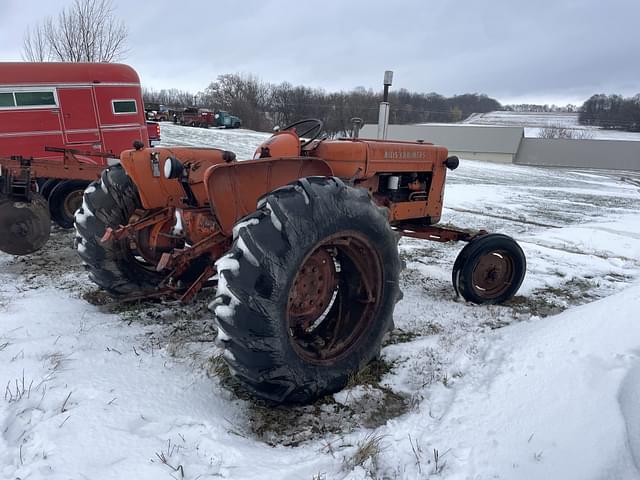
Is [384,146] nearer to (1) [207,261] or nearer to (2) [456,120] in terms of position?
(1) [207,261]

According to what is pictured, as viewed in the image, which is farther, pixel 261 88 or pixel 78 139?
pixel 261 88

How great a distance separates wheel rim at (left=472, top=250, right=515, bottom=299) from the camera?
13.7 feet

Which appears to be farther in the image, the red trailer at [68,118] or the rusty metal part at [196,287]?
the red trailer at [68,118]

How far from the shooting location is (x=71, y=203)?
6.87 meters

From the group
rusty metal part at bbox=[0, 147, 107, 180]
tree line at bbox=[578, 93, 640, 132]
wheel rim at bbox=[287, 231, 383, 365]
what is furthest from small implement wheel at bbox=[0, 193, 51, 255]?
tree line at bbox=[578, 93, 640, 132]

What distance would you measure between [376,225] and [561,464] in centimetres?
143

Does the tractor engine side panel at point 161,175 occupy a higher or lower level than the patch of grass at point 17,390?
higher

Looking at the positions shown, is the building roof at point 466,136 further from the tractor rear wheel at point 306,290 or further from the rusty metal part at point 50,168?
the tractor rear wheel at point 306,290

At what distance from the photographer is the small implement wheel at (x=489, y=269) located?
160 inches

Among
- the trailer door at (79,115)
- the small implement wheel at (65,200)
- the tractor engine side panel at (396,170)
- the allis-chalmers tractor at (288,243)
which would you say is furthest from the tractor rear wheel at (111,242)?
the trailer door at (79,115)

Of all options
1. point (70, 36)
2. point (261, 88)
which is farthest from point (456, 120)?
point (70, 36)

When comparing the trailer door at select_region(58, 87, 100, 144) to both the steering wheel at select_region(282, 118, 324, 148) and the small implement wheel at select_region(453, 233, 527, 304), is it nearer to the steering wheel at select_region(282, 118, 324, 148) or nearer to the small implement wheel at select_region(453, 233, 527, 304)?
the steering wheel at select_region(282, 118, 324, 148)

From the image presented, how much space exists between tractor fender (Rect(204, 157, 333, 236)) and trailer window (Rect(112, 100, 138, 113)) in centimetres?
721

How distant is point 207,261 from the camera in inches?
143
